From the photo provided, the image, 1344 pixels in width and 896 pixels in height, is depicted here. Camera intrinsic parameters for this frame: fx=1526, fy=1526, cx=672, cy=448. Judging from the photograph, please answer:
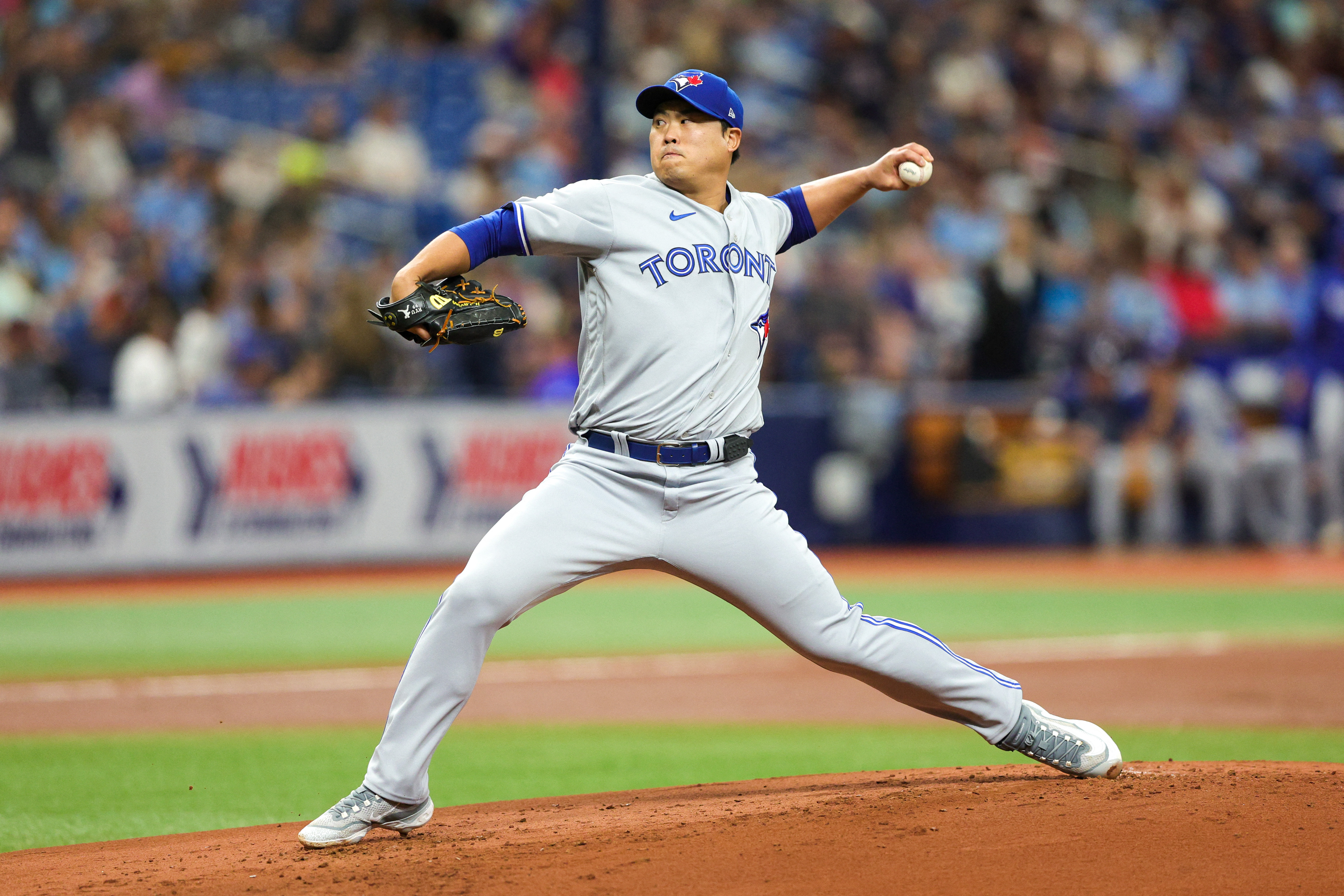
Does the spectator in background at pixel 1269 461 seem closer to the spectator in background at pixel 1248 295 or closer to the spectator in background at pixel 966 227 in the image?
the spectator in background at pixel 1248 295

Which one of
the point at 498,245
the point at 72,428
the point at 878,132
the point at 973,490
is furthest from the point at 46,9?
the point at 498,245

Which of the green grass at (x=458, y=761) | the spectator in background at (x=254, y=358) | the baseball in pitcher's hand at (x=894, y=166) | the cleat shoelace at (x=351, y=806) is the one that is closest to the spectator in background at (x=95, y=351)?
the spectator in background at (x=254, y=358)

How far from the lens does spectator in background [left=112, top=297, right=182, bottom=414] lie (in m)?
12.7

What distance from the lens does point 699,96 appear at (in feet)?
14.3

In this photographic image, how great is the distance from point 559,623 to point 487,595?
22.9 ft

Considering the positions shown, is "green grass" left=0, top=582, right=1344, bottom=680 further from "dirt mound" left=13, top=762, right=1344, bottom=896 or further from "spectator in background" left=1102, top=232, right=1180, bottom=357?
"dirt mound" left=13, top=762, right=1344, bottom=896

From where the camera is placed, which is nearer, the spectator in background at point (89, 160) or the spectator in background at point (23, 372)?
the spectator in background at point (23, 372)

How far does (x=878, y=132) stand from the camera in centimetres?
1825

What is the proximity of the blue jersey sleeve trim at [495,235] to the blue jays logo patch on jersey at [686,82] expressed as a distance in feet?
1.87

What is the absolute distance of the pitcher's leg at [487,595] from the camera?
4.16 m

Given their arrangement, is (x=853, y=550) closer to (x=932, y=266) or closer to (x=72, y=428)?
(x=932, y=266)

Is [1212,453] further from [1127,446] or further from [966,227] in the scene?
[966,227]

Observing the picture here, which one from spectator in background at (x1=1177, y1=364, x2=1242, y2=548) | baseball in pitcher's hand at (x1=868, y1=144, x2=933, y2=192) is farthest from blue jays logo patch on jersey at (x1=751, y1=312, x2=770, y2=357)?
spectator in background at (x1=1177, y1=364, x2=1242, y2=548)

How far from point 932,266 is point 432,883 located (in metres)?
12.9
